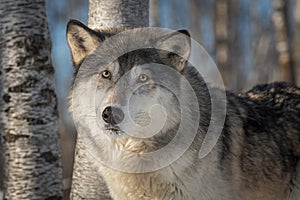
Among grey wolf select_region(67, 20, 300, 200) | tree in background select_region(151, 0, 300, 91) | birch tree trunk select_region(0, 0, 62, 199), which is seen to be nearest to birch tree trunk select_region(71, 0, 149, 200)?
birch tree trunk select_region(0, 0, 62, 199)

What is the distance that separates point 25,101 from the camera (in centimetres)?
502

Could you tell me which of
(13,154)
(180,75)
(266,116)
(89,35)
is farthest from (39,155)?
(266,116)

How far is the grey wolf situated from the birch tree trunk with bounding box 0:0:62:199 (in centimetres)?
89

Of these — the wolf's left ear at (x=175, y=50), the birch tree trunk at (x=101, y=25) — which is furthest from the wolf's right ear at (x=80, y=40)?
the birch tree trunk at (x=101, y=25)

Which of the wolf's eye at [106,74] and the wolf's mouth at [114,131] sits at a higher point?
the wolf's eye at [106,74]

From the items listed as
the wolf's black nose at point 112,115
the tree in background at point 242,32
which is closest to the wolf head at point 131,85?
the wolf's black nose at point 112,115

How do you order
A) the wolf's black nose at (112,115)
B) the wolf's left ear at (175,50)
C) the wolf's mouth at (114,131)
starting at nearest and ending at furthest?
the wolf's black nose at (112,115)
the wolf's mouth at (114,131)
the wolf's left ear at (175,50)

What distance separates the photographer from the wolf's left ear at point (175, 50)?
3932 mm

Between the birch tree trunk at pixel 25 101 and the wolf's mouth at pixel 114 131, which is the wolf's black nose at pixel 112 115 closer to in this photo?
the wolf's mouth at pixel 114 131

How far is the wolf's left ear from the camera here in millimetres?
3932

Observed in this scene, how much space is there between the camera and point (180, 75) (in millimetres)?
4020

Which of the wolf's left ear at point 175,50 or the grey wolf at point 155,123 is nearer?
the grey wolf at point 155,123

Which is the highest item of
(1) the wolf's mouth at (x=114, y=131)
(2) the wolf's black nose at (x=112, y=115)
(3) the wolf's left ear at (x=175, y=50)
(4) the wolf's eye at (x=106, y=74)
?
(3) the wolf's left ear at (x=175, y=50)

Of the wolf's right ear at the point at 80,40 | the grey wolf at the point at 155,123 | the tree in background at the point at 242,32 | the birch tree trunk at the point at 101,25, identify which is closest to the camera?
the grey wolf at the point at 155,123
